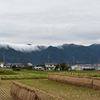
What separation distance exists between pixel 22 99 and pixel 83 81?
12.1 m

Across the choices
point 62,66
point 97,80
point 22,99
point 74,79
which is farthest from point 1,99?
point 62,66

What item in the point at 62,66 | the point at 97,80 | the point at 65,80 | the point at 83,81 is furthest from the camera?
the point at 62,66

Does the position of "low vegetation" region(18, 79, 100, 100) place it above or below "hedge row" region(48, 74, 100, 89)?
below

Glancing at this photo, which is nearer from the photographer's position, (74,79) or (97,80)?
(97,80)

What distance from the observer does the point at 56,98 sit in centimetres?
1503

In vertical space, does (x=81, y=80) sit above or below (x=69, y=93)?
above

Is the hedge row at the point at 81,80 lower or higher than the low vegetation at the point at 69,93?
higher

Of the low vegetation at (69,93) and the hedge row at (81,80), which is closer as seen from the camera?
the low vegetation at (69,93)

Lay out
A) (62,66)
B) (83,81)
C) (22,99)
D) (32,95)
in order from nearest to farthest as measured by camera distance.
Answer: (32,95) < (22,99) < (83,81) < (62,66)

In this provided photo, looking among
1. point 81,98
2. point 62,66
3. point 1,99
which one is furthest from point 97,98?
point 62,66

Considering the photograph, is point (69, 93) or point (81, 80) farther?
point (81, 80)

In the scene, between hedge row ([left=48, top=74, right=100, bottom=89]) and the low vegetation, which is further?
hedge row ([left=48, top=74, right=100, bottom=89])

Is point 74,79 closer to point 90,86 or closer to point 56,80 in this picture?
point 90,86

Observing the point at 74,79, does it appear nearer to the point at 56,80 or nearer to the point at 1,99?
the point at 56,80
